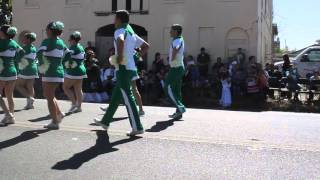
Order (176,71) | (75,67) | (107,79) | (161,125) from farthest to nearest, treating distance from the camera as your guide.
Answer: (107,79)
(75,67)
(176,71)
(161,125)

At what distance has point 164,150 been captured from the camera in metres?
8.09

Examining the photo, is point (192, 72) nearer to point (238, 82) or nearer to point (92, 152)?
point (238, 82)

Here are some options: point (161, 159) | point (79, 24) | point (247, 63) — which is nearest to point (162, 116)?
point (161, 159)

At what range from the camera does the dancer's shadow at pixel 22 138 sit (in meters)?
8.55

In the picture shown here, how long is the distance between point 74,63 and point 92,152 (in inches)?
167

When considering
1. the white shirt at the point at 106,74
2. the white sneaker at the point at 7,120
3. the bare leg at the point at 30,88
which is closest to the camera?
the white sneaker at the point at 7,120

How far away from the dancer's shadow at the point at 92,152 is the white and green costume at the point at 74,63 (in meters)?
2.87

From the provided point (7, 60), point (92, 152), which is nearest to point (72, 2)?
point (7, 60)

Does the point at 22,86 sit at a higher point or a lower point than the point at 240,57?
lower

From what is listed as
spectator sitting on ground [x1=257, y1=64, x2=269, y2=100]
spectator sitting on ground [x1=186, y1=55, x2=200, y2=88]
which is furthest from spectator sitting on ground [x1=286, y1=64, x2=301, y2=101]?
spectator sitting on ground [x1=186, y1=55, x2=200, y2=88]

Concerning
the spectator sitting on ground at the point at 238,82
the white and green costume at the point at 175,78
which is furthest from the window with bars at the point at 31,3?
the white and green costume at the point at 175,78

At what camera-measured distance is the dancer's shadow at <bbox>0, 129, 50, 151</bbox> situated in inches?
337

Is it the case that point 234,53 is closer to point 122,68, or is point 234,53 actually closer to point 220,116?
point 220,116

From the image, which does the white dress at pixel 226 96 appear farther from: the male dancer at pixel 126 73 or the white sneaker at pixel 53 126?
the male dancer at pixel 126 73
